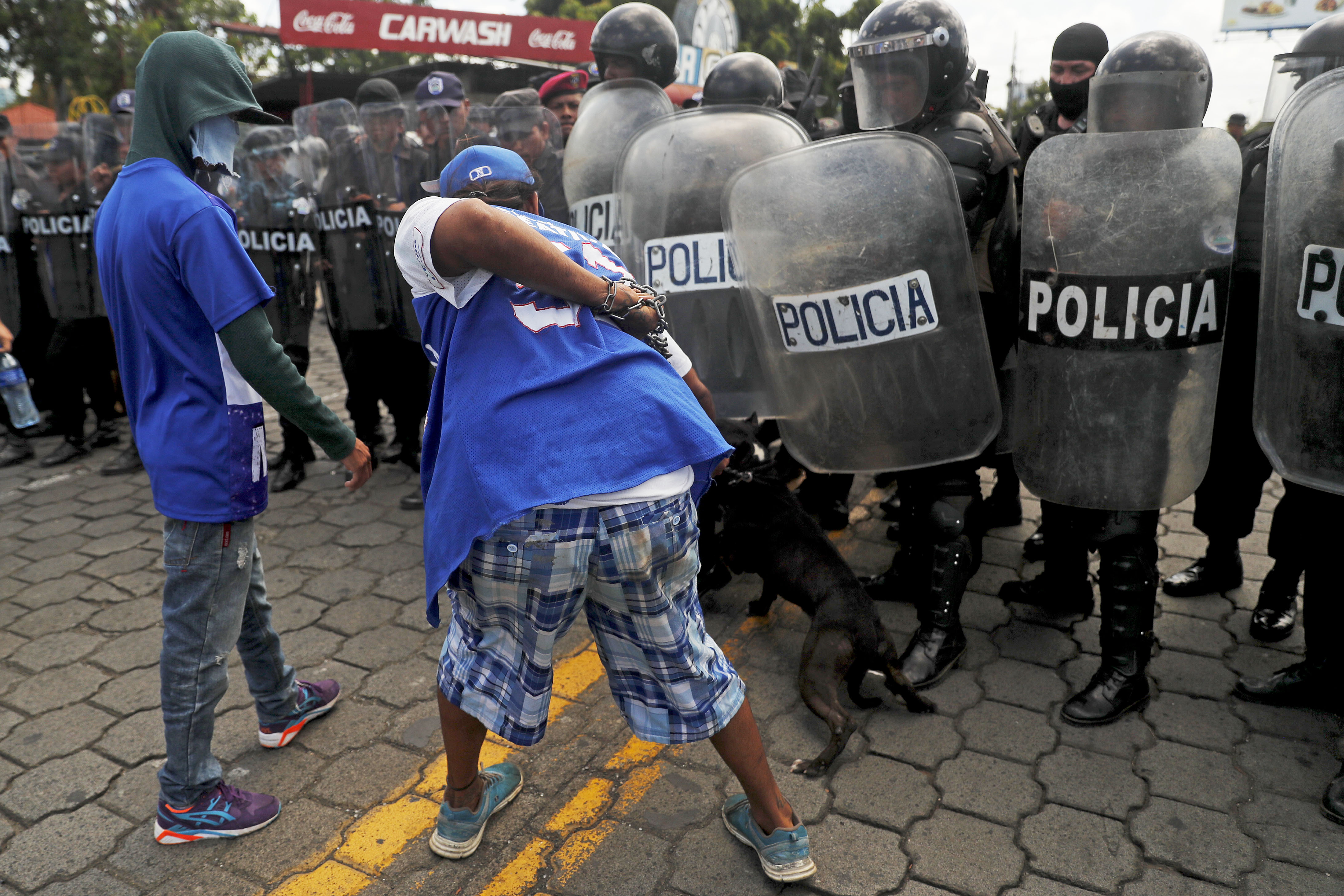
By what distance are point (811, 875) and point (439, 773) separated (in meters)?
1.13

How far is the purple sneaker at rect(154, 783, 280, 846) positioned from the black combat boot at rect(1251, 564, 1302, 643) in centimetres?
341

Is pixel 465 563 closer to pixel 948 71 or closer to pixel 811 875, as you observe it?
pixel 811 875

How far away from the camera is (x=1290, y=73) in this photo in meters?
2.93

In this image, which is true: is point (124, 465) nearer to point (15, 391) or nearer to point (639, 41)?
point (15, 391)

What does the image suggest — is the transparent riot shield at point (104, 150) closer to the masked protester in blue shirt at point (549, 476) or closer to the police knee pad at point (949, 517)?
the masked protester in blue shirt at point (549, 476)

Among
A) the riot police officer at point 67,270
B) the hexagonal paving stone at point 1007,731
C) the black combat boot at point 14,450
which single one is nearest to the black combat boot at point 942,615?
the hexagonal paving stone at point 1007,731

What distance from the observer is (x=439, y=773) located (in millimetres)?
2535

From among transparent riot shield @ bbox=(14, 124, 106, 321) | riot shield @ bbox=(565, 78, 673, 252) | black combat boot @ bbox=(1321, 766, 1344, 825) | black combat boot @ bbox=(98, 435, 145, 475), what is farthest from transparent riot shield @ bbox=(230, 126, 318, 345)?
black combat boot @ bbox=(1321, 766, 1344, 825)

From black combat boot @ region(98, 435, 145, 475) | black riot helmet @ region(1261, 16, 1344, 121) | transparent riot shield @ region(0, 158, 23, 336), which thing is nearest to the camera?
black riot helmet @ region(1261, 16, 1344, 121)

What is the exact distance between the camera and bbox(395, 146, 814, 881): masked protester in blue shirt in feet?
5.64

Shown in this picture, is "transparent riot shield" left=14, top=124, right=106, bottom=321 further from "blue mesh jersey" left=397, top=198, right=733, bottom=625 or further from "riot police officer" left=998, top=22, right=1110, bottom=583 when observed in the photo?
"riot police officer" left=998, top=22, right=1110, bottom=583

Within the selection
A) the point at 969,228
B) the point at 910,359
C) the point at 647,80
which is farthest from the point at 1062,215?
the point at 647,80

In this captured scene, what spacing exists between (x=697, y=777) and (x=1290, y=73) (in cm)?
309

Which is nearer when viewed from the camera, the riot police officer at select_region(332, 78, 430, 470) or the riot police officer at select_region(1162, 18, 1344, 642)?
the riot police officer at select_region(1162, 18, 1344, 642)
